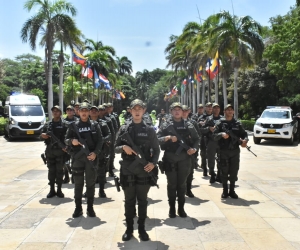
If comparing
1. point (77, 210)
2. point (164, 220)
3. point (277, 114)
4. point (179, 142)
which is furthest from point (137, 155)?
point (277, 114)

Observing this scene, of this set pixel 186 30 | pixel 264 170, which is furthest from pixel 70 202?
pixel 186 30

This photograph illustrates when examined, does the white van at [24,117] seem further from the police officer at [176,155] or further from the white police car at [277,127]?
the police officer at [176,155]

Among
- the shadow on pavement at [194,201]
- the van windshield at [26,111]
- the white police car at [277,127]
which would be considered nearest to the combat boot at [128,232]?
the shadow on pavement at [194,201]

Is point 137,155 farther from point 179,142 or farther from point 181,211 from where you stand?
point 181,211

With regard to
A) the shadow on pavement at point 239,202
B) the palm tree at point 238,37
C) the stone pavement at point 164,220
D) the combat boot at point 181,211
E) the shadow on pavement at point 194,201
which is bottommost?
the shadow on pavement at point 239,202

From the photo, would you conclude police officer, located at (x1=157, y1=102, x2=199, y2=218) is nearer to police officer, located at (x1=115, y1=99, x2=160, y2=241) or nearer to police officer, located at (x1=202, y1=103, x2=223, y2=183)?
police officer, located at (x1=115, y1=99, x2=160, y2=241)

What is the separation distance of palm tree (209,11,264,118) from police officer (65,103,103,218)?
21114 mm

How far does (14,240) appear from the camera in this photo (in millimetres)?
4754

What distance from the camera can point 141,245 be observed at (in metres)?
4.58

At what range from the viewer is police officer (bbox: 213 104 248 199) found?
6938 millimetres

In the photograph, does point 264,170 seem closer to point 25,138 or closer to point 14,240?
point 14,240

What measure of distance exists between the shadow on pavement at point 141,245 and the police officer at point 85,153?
1327 millimetres

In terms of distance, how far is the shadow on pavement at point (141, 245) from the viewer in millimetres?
4508

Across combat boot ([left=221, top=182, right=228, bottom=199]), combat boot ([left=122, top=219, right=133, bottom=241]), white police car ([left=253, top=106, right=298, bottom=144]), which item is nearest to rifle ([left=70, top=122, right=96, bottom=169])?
combat boot ([left=122, top=219, right=133, bottom=241])
